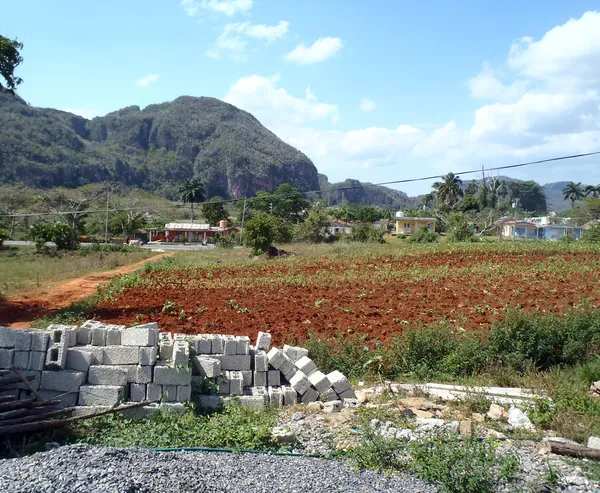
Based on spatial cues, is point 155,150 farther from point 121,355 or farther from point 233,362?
point 121,355

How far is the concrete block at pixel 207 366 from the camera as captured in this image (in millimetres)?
7516

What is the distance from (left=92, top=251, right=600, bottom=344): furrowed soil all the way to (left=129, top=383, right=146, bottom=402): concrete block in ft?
12.7

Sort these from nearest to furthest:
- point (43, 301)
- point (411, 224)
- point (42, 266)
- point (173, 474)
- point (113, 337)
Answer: point (173, 474)
point (113, 337)
point (43, 301)
point (42, 266)
point (411, 224)

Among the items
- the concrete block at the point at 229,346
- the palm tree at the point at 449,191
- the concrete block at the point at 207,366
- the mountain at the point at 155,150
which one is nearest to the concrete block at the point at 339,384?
the concrete block at the point at 229,346

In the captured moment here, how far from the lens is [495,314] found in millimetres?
12281

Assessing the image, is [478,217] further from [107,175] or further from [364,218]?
[107,175]

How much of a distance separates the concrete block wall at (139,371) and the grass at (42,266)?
38.2 ft

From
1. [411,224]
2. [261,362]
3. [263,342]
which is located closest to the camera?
[261,362]

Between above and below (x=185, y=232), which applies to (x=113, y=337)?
below

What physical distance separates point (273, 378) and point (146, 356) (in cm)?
200

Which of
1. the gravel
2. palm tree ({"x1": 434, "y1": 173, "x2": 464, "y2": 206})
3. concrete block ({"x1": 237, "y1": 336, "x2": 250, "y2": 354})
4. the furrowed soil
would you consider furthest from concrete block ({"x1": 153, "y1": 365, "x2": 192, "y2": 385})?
palm tree ({"x1": 434, "y1": 173, "x2": 464, "y2": 206})

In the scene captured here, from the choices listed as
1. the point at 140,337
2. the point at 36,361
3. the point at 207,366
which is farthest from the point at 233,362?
the point at 36,361

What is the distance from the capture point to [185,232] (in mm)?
61938

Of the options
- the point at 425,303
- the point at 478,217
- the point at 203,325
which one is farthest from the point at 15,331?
the point at 478,217
